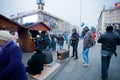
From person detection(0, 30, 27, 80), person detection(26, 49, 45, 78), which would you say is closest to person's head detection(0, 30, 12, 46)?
person detection(0, 30, 27, 80)

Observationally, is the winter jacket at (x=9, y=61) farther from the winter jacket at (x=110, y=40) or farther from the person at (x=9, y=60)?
the winter jacket at (x=110, y=40)

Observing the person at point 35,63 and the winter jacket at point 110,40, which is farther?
the person at point 35,63

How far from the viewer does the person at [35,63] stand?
496 centimetres

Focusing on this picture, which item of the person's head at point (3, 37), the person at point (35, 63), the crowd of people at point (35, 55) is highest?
the person's head at point (3, 37)

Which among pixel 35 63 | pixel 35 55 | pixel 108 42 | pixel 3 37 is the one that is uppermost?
pixel 3 37

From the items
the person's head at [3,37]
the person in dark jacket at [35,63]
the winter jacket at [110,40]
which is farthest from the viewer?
the person in dark jacket at [35,63]

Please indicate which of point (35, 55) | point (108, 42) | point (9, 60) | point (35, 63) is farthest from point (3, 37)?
point (108, 42)

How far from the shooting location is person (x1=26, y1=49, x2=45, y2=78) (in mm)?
4964

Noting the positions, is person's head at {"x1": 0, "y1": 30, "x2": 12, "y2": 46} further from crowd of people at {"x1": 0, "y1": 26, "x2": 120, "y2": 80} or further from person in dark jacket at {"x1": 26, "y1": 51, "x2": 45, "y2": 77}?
person in dark jacket at {"x1": 26, "y1": 51, "x2": 45, "y2": 77}

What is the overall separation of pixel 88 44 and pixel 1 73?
496cm

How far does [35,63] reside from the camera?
16.7 ft

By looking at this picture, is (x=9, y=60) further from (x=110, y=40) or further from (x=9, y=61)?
(x=110, y=40)

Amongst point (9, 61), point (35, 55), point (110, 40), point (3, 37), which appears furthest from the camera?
point (35, 55)

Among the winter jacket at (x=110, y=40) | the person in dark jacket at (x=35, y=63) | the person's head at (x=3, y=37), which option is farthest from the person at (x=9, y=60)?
the winter jacket at (x=110, y=40)
